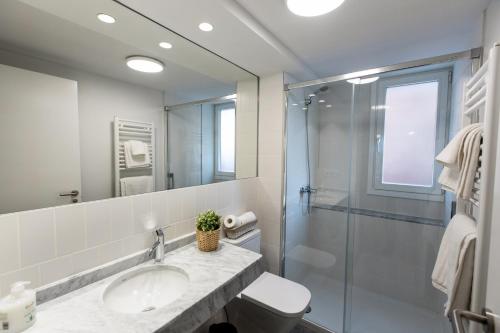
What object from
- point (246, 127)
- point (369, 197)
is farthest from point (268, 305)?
point (369, 197)

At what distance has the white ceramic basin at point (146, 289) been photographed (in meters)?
1.08

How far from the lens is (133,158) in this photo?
4.45ft

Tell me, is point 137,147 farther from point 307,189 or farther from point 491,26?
point 491,26

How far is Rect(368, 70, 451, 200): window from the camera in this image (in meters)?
2.13

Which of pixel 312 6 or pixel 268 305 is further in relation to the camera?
pixel 268 305

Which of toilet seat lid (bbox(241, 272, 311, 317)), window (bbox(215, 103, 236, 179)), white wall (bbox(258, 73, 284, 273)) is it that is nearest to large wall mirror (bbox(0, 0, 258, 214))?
window (bbox(215, 103, 236, 179))

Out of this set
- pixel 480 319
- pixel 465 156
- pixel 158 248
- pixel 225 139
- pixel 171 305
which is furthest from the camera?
pixel 225 139

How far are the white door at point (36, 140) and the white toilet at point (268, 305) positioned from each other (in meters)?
1.16

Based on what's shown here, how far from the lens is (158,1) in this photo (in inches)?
45.8

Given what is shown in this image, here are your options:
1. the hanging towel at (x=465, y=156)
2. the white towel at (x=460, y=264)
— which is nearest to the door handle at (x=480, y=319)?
the white towel at (x=460, y=264)

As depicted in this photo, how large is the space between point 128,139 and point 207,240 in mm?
768

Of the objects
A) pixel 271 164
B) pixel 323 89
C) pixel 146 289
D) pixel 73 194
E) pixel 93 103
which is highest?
pixel 323 89

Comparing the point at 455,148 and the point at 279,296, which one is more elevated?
the point at 455,148

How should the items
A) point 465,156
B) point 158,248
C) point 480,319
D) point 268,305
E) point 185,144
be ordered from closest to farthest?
point 480,319 < point 465,156 < point 158,248 < point 268,305 < point 185,144
